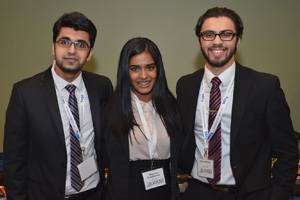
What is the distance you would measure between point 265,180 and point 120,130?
1089 mm

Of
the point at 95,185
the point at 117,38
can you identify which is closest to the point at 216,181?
the point at 95,185

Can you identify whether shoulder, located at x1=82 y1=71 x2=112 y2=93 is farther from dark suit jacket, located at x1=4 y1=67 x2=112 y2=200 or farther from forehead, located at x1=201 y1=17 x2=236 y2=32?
forehead, located at x1=201 y1=17 x2=236 y2=32

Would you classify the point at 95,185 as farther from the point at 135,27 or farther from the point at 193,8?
the point at 193,8

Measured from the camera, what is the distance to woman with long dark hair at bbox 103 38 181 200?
2.15m

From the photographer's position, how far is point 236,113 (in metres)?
1.98

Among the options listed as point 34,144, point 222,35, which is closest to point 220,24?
point 222,35

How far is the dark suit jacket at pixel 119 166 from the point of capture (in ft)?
7.00

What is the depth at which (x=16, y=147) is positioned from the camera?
6.57ft

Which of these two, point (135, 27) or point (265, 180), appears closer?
point (265, 180)

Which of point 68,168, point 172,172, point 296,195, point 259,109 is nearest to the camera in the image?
point 259,109

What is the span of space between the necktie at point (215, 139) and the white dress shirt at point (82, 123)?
89 centimetres

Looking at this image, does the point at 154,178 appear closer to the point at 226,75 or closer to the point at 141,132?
the point at 141,132

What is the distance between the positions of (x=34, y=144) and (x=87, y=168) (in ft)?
1.35

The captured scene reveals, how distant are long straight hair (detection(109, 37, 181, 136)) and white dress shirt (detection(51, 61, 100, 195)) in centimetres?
19
